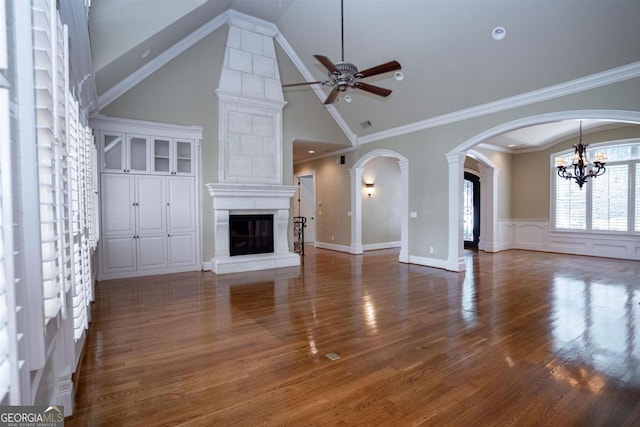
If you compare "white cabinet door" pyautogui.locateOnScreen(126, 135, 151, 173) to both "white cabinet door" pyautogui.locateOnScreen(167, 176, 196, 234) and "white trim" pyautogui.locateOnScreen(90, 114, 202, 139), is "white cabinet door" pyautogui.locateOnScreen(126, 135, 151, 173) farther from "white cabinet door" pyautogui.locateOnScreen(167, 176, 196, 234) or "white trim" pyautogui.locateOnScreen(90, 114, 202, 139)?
"white cabinet door" pyautogui.locateOnScreen(167, 176, 196, 234)

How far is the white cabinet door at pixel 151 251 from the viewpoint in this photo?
5.81 metres

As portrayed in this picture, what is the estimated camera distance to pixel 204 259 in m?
6.37

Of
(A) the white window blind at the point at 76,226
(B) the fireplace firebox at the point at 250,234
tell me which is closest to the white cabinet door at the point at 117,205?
(B) the fireplace firebox at the point at 250,234

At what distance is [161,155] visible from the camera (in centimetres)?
599

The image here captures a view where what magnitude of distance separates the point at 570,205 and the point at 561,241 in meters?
1.00

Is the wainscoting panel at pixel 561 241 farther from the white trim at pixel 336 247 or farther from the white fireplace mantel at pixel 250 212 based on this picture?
the white fireplace mantel at pixel 250 212

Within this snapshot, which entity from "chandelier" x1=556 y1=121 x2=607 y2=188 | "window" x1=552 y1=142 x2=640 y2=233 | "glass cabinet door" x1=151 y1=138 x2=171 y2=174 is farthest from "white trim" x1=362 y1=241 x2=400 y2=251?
"glass cabinet door" x1=151 y1=138 x2=171 y2=174

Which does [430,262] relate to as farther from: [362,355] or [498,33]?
[362,355]

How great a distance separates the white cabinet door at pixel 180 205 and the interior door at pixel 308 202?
507 cm

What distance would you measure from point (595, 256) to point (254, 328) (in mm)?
9061

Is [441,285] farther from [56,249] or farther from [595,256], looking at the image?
[595,256]

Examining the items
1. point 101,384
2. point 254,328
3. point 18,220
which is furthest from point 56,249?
point 254,328

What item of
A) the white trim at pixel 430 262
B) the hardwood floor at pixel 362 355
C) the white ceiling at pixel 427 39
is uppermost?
the white ceiling at pixel 427 39

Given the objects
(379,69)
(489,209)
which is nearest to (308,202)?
(489,209)
